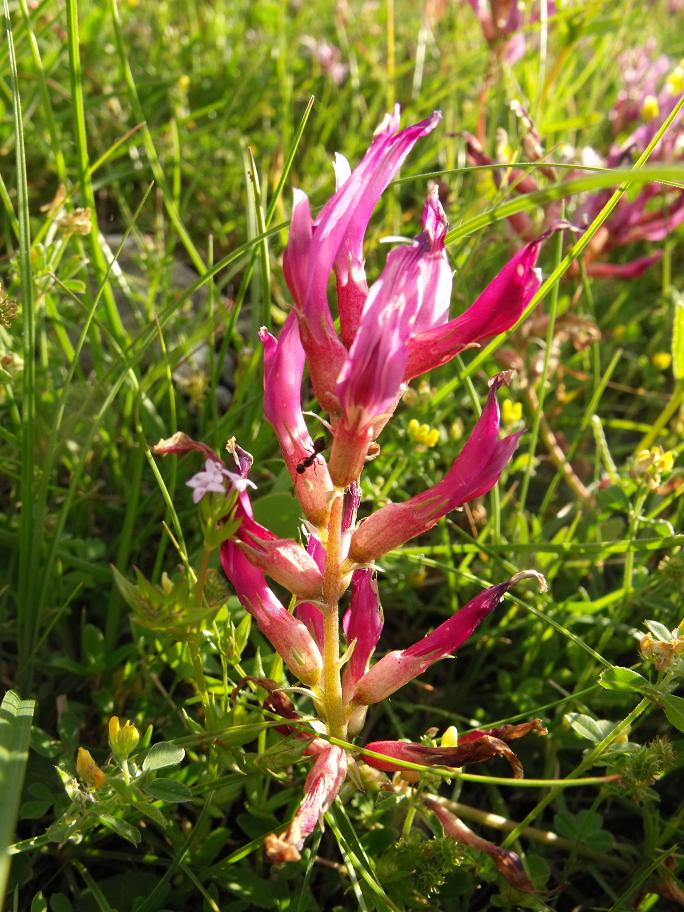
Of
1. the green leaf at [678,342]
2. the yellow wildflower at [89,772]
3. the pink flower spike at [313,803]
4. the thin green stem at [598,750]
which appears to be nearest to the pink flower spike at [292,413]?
the pink flower spike at [313,803]

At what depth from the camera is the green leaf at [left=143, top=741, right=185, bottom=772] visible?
1.41 m

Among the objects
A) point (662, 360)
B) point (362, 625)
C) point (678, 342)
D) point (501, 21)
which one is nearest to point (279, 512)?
point (362, 625)

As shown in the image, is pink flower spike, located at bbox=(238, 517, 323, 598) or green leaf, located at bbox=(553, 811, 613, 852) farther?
green leaf, located at bbox=(553, 811, 613, 852)

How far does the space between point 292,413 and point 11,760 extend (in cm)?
65

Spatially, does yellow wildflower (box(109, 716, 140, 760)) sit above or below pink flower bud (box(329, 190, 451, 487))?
below

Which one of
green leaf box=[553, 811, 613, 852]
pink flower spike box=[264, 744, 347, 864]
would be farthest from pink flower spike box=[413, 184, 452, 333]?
green leaf box=[553, 811, 613, 852]

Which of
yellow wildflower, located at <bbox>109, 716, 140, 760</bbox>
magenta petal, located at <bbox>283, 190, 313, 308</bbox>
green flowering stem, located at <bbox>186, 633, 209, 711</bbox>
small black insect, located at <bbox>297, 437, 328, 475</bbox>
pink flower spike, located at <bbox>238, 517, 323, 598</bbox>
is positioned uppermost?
magenta petal, located at <bbox>283, 190, 313, 308</bbox>

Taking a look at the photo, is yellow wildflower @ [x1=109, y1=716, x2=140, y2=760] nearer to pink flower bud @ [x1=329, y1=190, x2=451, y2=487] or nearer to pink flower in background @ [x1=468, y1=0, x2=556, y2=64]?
pink flower bud @ [x1=329, y1=190, x2=451, y2=487]

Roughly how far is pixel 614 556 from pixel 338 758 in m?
1.18

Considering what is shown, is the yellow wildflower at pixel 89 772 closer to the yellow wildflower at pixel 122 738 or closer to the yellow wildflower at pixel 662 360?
the yellow wildflower at pixel 122 738

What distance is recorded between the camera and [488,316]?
1.36 metres

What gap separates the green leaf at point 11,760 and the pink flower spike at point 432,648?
0.54 m

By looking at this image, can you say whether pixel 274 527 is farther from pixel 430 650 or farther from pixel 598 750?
pixel 598 750

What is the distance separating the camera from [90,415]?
2.20 m
